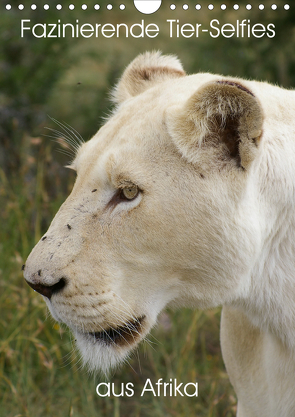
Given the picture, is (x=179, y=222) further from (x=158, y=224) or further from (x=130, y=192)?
(x=130, y=192)

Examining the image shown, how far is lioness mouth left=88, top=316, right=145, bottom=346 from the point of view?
188 cm

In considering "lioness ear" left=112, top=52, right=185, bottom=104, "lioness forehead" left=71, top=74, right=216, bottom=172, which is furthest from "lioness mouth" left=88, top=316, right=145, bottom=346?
"lioness ear" left=112, top=52, right=185, bottom=104

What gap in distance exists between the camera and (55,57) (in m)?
5.67

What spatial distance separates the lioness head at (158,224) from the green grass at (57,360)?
3.48ft

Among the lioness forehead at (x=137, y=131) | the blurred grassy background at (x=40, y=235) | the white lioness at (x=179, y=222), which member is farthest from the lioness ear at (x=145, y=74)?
the blurred grassy background at (x=40, y=235)

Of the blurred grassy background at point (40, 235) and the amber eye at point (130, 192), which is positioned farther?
the blurred grassy background at point (40, 235)

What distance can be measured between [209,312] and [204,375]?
43 centimetres

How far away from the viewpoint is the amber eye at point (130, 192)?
68.6 inches

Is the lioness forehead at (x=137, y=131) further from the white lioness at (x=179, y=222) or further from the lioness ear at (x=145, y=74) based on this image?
the lioness ear at (x=145, y=74)

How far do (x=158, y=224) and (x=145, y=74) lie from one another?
0.92 metres

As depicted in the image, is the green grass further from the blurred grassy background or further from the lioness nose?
the lioness nose

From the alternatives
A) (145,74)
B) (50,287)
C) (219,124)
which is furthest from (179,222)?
(145,74)

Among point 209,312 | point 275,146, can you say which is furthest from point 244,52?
point 275,146

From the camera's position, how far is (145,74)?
2.35 meters
